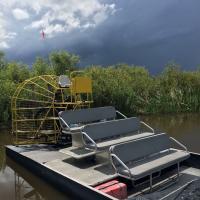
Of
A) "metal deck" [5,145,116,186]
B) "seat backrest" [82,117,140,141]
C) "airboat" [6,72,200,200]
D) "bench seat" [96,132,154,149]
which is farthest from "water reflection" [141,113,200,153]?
"metal deck" [5,145,116,186]

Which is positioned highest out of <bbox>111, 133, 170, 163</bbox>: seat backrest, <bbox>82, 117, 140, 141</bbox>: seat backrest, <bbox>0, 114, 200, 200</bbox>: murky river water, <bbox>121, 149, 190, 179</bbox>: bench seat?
<bbox>82, 117, 140, 141</bbox>: seat backrest

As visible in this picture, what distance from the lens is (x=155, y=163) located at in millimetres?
6746

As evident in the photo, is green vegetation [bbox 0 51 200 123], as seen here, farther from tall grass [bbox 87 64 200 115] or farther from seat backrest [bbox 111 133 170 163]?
seat backrest [bbox 111 133 170 163]

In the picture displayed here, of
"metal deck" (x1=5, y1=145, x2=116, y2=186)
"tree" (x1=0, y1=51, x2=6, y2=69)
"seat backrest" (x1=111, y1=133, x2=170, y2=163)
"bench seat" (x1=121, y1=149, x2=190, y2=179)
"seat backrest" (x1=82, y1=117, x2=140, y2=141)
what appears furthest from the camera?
"tree" (x1=0, y1=51, x2=6, y2=69)

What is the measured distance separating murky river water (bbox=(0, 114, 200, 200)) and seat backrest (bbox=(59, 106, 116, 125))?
1652 millimetres

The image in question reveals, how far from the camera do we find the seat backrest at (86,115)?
9.22m

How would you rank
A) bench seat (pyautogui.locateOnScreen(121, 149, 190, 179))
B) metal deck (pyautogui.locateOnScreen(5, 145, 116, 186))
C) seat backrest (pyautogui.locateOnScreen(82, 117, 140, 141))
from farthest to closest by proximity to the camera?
seat backrest (pyautogui.locateOnScreen(82, 117, 140, 141)) < metal deck (pyautogui.locateOnScreen(5, 145, 116, 186)) < bench seat (pyautogui.locateOnScreen(121, 149, 190, 179))

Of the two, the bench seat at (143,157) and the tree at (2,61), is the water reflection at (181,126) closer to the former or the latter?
the bench seat at (143,157)

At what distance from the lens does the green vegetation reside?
56.0ft

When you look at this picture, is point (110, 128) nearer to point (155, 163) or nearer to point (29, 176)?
point (155, 163)

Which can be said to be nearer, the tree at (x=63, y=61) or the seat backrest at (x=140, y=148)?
the seat backrest at (x=140, y=148)

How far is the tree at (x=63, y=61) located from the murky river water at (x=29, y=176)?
34.7ft

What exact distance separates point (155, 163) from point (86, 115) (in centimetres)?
332

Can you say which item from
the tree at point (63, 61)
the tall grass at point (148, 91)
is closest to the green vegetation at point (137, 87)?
the tall grass at point (148, 91)
